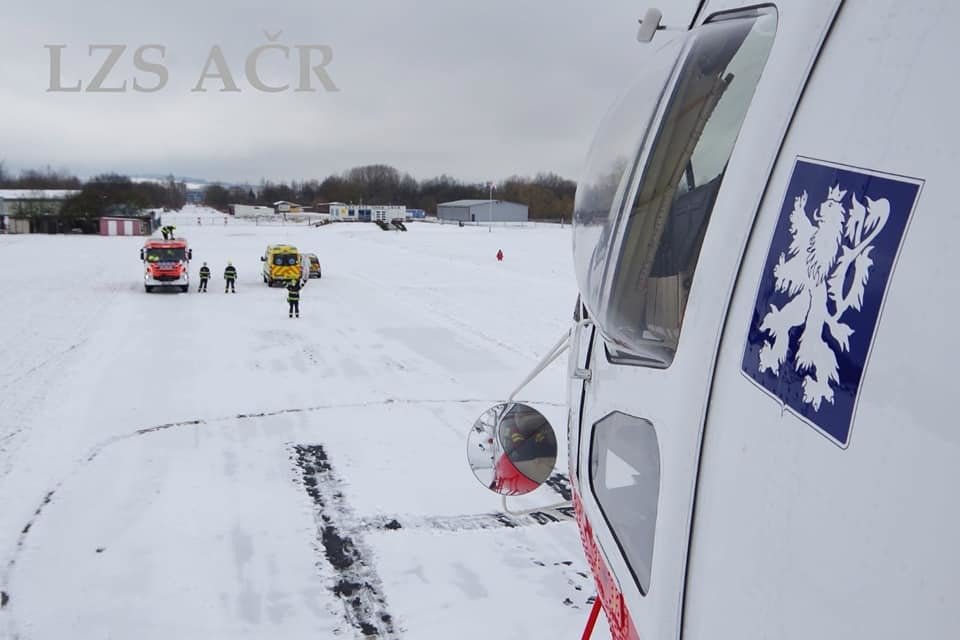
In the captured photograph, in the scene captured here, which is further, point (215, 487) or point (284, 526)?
point (215, 487)

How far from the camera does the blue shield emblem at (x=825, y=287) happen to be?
135 cm

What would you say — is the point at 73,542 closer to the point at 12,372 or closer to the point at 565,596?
the point at 565,596

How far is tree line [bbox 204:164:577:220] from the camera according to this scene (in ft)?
400

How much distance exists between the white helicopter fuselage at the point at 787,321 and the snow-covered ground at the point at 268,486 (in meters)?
3.92

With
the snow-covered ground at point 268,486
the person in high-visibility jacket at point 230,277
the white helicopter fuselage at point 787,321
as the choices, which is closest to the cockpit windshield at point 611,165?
the white helicopter fuselage at point 787,321

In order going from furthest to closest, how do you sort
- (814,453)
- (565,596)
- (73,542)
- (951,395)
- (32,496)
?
(32,496) < (73,542) < (565,596) < (814,453) < (951,395)

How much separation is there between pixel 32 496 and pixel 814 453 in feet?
27.6

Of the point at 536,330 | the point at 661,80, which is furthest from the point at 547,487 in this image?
the point at 536,330

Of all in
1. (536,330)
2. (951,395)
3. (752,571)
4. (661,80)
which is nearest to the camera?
(951,395)

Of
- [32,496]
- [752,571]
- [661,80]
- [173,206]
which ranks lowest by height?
[173,206]

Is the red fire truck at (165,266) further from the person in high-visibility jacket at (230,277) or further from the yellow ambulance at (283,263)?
the yellow ambulance at (283,263)

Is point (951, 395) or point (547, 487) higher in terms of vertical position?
point (951, 395)

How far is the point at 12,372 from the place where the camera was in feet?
42.8

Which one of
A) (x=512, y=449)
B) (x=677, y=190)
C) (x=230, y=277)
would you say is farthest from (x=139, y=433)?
(x=230, y=277)
